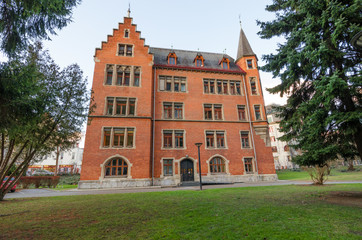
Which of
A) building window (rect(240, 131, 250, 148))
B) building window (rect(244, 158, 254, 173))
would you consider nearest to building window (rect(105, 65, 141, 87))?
building window (rect(240, 131, 250, 148))

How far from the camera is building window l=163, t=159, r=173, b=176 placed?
20608 millimetres

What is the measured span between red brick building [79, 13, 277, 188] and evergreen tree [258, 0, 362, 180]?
44.3 ft

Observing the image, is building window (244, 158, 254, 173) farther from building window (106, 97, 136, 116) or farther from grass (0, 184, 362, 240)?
grass (0, 184, 362, 240)

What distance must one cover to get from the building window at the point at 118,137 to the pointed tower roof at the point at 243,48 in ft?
64.6

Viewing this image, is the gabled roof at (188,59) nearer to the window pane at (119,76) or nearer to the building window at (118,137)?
the window pane at (119,76)

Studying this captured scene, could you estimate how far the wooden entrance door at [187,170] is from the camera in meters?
20.9

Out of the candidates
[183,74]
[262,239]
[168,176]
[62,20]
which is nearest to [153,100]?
[183,74]

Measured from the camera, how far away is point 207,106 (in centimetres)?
2377

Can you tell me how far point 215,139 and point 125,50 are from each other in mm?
15946

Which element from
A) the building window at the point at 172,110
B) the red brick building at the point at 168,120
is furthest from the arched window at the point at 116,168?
the building window at the point at 172,110

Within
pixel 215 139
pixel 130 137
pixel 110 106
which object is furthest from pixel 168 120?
pixel 110 106

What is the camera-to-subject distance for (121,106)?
20828 mm

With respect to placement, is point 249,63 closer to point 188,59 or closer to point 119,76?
point 188,59

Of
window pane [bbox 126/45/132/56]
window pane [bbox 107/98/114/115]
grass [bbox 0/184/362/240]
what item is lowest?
grass [bbox 0/184/362/240]
